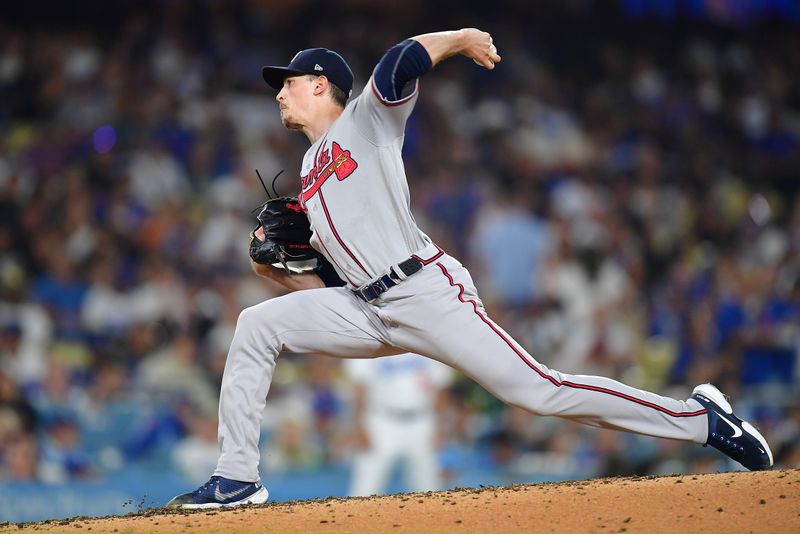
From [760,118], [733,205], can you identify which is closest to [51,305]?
[733,205]

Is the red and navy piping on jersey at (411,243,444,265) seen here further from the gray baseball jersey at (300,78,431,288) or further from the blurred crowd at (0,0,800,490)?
the blurred crowd at (0,0,800,490)

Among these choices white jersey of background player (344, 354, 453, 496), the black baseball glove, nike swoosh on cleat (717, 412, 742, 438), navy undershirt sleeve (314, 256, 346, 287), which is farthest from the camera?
white jersey of background player (344, 354, 453, 496)

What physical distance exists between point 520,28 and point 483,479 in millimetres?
5138

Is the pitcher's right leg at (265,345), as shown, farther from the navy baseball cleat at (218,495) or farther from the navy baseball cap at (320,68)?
the navy baseball cap at (320,68)

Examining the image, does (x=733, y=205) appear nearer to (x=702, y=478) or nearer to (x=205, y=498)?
(x=702, y=478)

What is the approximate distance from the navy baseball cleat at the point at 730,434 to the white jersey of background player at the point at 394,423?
2983 millimetres

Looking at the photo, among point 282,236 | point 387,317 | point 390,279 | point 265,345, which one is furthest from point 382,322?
point 282,236

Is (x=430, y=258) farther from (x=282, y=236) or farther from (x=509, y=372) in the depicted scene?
(x=282, y=236)

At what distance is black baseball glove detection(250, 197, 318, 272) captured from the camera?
335 centimetres

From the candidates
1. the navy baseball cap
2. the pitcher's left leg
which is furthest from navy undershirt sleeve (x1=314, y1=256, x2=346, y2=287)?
the navy baseball cap

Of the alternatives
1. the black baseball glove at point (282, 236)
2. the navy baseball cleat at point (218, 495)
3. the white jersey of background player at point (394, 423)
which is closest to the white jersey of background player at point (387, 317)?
the navy baseball cleat at point (218, 495)

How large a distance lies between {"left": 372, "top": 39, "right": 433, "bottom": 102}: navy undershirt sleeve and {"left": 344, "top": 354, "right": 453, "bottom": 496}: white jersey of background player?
3.32 meters

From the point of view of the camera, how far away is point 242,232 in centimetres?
749

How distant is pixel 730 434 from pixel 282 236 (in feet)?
5.68
